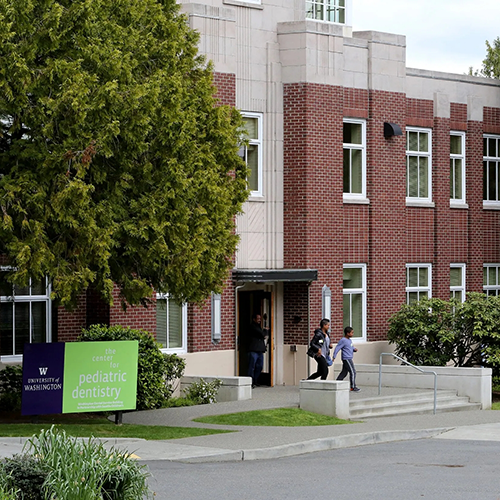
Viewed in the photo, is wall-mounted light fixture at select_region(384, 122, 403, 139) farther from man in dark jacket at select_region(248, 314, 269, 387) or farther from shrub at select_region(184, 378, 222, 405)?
shrub at select_region(184, 378, 222, 405)

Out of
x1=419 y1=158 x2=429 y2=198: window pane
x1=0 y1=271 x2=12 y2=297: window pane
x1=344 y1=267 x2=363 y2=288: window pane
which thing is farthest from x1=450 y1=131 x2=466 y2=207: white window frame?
x1=0 y1=271 x2=12 y2=297: window pane

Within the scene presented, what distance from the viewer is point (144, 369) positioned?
73.7 feet

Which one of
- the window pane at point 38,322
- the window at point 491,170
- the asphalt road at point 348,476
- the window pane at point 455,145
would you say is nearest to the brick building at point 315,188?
the window pane at point 455,145

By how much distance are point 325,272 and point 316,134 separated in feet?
10.9

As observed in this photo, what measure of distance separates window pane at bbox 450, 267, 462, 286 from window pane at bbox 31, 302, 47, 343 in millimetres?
13142

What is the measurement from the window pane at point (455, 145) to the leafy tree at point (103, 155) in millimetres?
14374

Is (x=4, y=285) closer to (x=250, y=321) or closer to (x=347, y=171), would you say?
(x=250, y=321)

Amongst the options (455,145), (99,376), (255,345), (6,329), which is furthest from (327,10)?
(99,376)

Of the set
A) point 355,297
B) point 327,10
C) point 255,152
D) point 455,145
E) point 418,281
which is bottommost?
point 355,297

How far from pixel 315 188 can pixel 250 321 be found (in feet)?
11.8

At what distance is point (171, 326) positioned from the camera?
25406 millimetres

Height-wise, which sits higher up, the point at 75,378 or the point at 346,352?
the point at 346,352

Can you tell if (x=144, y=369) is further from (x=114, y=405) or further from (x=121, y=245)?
(x=121, y=245)

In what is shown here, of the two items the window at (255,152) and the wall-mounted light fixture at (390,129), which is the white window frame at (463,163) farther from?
the window at (255,152)
